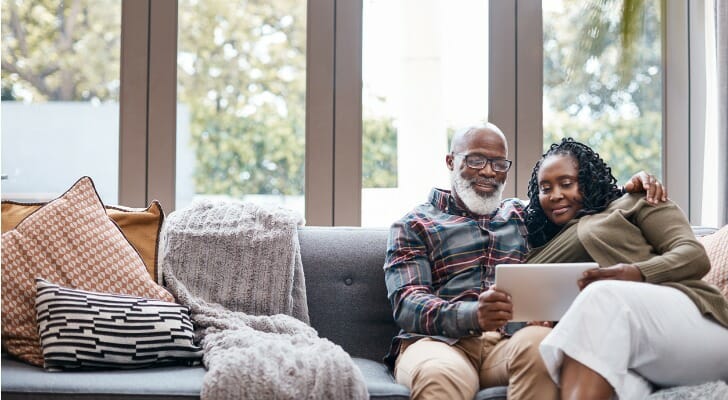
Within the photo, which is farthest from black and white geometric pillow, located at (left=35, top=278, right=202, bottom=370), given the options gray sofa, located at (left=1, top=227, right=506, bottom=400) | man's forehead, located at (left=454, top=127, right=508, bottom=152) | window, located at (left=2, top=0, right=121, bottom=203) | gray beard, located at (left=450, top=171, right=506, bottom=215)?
window, located at (left=2, top=0, right=121, bottom=203)

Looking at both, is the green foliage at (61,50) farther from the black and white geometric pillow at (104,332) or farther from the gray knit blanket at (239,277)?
the black and white geometric pillow at (104,332)

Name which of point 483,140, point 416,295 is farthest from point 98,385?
point 483,140

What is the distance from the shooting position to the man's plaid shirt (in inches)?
91.8

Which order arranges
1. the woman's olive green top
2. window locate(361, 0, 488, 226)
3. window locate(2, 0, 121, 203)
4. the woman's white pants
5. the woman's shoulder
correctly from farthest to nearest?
window locate(361, 0, 488, 226) → window locate(2, 0, 121, 203) → the woman's shoulder → the woman's olive green top → the woman's white pants

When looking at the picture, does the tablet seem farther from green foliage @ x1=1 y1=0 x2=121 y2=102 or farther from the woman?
green foliage @ x1=1 y1=0 x2=121 y2=102

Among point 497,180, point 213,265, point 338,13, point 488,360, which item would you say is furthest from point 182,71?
point 488,360

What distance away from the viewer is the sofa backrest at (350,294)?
8.57ft

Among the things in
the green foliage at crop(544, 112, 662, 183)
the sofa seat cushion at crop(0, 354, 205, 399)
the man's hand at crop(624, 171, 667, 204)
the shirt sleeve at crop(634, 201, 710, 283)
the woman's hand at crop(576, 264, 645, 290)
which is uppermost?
the green foliage at crop(544, 112, 662, 183)

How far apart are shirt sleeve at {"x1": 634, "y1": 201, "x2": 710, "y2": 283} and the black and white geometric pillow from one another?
1.28 meters

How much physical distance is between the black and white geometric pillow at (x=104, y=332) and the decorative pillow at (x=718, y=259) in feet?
4.93

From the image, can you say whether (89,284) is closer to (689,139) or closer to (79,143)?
(79,143)

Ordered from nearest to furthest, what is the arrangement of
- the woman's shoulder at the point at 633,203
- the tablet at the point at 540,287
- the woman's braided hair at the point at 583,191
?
the tablet at the point at 540,287
the woman's shoulder at the point at 633,203
the woman's braided hair at the point at 583,191

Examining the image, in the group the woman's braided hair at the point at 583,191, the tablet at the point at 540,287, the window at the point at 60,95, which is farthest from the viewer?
the window at the point at 60,95

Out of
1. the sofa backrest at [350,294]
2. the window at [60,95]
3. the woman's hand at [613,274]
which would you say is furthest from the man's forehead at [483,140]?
the window at [60,95]
